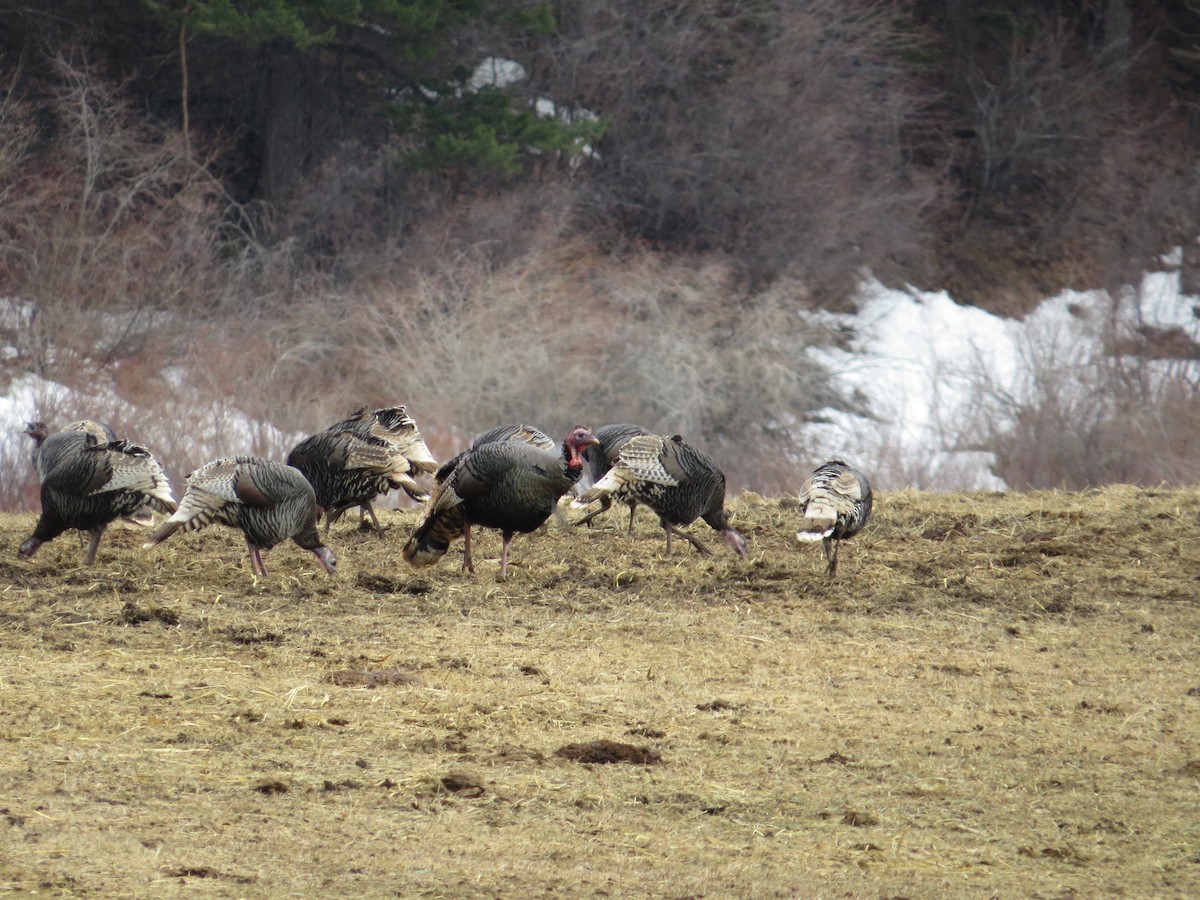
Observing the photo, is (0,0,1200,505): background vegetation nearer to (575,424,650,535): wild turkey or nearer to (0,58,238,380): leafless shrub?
(0,58,238,380): leafless shrub

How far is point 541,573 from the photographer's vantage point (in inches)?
314

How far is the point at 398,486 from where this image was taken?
8367 mm

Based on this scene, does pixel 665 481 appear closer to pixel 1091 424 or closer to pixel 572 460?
pixel 572 460

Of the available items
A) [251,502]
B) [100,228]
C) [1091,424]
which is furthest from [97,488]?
[100,228]

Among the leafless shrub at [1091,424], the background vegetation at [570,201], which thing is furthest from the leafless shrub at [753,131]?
the leafless shrub at [1091,424]

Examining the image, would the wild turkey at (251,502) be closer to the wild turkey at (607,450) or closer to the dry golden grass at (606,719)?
the dry golden grass at (606,719)

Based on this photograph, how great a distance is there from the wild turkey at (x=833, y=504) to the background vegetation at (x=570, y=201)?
28.3 feet

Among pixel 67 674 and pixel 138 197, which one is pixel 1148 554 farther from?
pixel 138 197

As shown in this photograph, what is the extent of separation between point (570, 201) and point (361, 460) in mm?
16083

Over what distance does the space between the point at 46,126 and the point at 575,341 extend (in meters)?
8.41

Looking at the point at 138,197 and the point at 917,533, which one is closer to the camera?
the point at 917,533

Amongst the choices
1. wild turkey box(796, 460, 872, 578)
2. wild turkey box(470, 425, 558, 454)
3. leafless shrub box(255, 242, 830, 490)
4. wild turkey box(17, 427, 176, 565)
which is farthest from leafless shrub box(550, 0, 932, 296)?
wild turkey box(17, 427, 176, 565)

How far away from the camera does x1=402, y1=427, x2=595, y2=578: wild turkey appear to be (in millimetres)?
7527

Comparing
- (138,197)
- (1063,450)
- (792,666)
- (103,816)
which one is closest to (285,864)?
(103,816)
